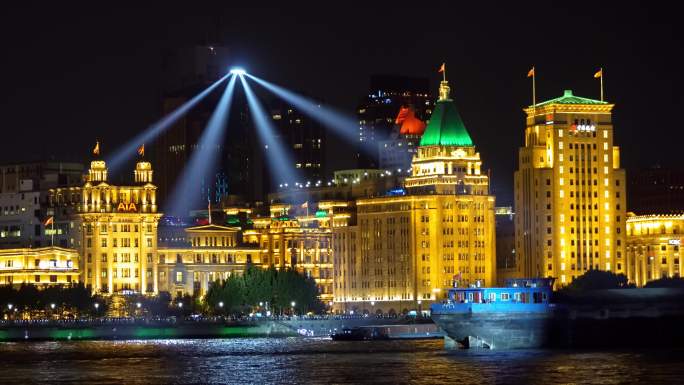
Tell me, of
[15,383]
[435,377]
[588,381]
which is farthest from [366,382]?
[15,383]

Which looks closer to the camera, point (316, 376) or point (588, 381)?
point (588, 381)

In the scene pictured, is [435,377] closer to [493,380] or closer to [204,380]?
[493,380]

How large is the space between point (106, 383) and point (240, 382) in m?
13.0

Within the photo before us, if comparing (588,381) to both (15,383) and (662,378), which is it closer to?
(662,378)

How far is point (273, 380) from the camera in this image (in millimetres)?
193875

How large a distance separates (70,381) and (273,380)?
19890mm

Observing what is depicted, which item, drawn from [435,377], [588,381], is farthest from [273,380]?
[588,381]

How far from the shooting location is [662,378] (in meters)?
188

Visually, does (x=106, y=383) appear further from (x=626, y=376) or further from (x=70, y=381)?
(x=626, y=376)

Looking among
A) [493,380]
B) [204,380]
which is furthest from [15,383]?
[493,380]

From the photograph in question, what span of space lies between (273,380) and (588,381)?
30292mm

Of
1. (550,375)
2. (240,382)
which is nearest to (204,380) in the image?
(240,382)

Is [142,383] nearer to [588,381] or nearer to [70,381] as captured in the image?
Answer: [70,381]

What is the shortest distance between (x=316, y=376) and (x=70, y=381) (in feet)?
78.7
